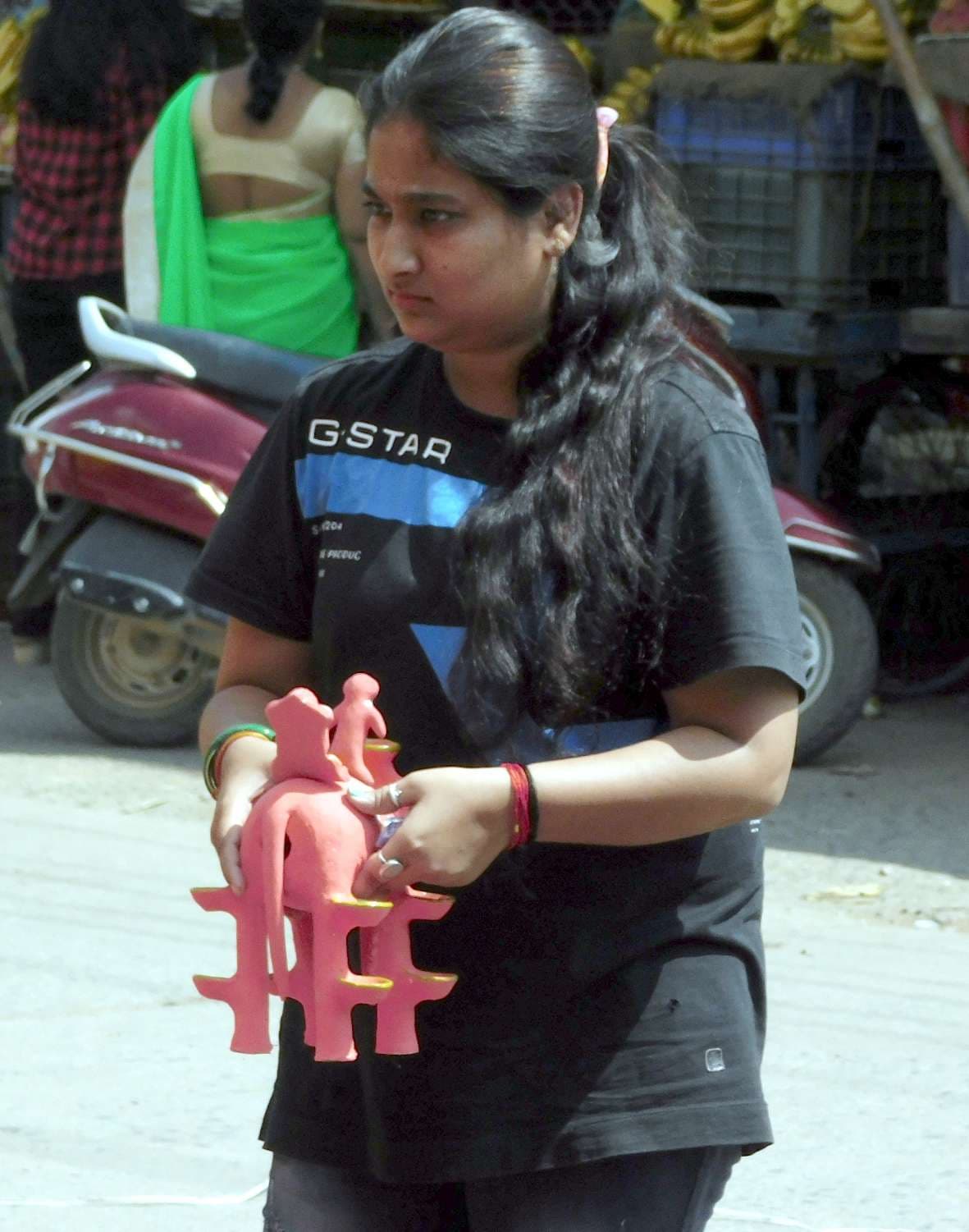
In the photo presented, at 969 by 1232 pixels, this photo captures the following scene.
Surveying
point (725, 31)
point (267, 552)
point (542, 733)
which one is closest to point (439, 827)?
point (542, 733)

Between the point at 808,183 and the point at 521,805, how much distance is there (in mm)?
4727

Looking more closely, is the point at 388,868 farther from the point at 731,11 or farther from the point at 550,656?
the point at 731,11

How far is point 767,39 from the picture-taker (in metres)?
6.44

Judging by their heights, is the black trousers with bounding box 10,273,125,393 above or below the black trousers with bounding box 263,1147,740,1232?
below

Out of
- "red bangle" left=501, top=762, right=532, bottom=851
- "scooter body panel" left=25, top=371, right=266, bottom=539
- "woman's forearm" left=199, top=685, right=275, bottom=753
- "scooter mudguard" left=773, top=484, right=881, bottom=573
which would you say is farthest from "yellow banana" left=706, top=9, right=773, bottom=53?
"red bangle" left=501, top=762, right=532, bottom=851

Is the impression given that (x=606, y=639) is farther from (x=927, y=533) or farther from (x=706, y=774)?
(x=927, y=533)

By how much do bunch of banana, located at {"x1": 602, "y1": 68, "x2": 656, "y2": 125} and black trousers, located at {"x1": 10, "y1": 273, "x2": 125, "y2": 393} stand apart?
162 cm

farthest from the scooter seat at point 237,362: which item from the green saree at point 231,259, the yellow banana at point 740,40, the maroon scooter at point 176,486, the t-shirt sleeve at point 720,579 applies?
the t-shirt sleeve at point 720,579

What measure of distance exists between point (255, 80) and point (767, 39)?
1.64m

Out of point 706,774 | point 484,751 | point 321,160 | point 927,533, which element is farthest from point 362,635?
point 927,533

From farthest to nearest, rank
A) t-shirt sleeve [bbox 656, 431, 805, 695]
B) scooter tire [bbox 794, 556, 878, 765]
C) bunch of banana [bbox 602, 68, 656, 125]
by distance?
1. bunch of banana [bbox 602, 68, 656, 125]
2. scooter tire [bbox 794, 556, 878, 765]
3. t-shirt sleeve [bbox 656, 431, 805, 695]

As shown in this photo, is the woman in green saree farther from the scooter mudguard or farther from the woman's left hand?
the woman's left hand

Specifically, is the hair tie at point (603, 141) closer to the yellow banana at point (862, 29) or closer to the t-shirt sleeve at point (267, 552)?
the t-shirt sleeve at point (267, 552)

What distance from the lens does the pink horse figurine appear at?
165cm
